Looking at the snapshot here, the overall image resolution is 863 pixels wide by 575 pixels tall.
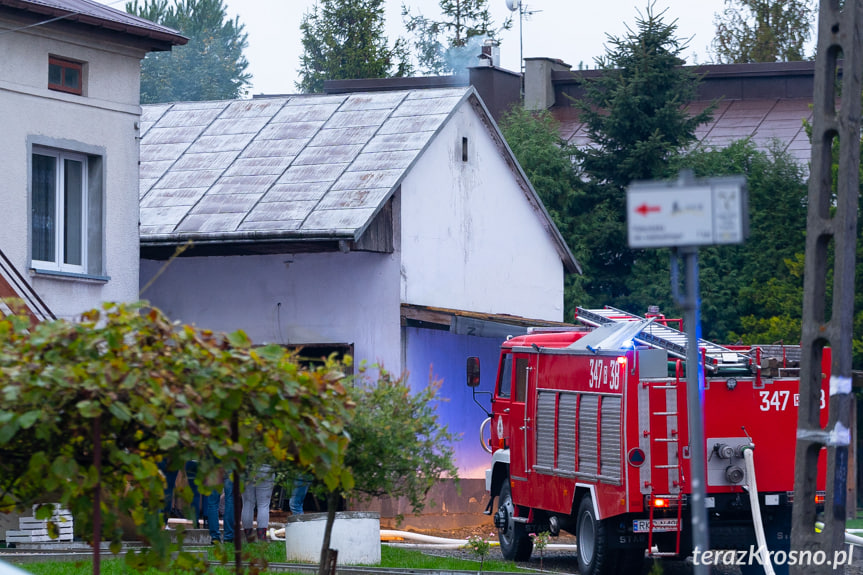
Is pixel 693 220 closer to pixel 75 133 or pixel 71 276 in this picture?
pixel 71 276

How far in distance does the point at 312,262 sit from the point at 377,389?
36.7 ft

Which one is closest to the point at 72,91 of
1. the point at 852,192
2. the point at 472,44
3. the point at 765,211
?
the point at 852,192

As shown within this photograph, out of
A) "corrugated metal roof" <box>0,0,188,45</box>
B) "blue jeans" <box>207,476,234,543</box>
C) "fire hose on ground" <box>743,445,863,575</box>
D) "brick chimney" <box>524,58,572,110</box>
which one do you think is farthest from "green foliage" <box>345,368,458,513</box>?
"brick chimney" <box>524,58,572,110</box>

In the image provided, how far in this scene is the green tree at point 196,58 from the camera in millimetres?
75625

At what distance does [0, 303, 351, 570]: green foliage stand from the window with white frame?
1041 cm

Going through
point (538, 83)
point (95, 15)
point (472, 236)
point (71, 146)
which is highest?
point (538, 83)

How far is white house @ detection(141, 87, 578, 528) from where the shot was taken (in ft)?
70.1

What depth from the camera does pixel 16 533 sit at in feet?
53.3

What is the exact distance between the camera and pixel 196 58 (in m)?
80.0

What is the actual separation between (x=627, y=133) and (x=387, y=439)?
2454 cm

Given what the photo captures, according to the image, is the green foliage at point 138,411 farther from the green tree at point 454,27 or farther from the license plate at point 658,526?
the green tree at point 454,27

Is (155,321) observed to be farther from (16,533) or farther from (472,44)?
(472,44)

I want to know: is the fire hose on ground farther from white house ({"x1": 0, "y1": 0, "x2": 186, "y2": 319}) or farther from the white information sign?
white house ({"x1": 0, "y1": 0, "x2": 186, "y2": 319})

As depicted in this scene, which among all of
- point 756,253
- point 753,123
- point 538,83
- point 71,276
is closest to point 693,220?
point 71,276
